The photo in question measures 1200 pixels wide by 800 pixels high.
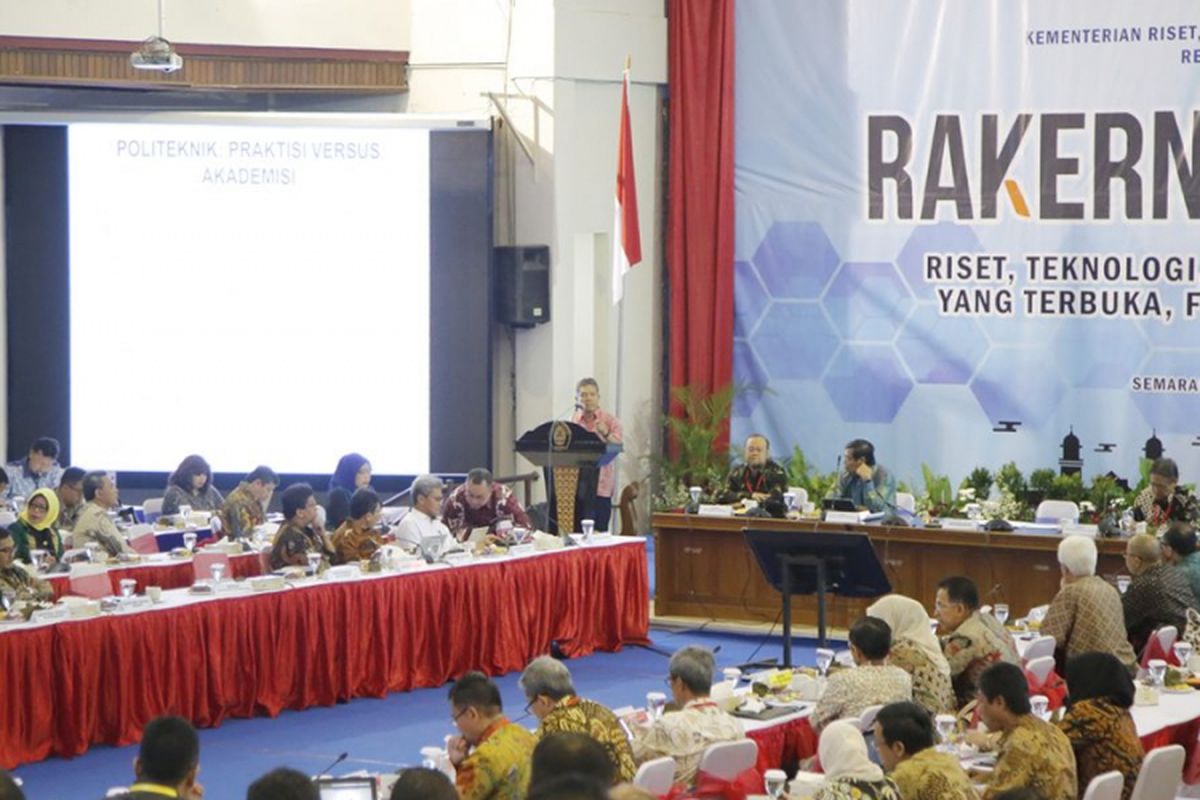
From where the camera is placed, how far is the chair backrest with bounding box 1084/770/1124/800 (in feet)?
19.4

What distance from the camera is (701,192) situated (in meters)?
16.4

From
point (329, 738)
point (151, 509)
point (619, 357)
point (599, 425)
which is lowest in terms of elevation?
point (329, 738)

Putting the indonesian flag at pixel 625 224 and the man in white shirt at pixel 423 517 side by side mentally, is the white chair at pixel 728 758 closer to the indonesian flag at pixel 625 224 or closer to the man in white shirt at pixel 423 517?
the man in white shirt at pixel 423 517

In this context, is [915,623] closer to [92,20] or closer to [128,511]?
[128,511]

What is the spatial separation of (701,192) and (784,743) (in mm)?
9421

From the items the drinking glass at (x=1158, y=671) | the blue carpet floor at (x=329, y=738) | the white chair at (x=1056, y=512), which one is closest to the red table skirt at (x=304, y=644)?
the blue carpet floor at (x=329, y=738)

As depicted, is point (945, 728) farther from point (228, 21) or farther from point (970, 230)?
point (228, 21)

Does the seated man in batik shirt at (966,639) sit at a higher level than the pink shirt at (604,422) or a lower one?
lower

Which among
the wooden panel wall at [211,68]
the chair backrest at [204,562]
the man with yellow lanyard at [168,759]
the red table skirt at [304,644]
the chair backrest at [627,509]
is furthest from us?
the chair backrest at [627,509]

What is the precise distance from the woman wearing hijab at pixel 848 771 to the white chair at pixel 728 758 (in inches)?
20.2

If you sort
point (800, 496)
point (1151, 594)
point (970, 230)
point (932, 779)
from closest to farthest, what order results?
point (932, 779), point (1151, 594), point (800, 496), point (970, 230)

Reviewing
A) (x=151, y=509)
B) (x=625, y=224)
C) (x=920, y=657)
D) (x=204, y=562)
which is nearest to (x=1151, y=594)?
(x=920, y=657)

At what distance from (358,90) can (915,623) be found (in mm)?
9417

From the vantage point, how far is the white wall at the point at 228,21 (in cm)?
1511
